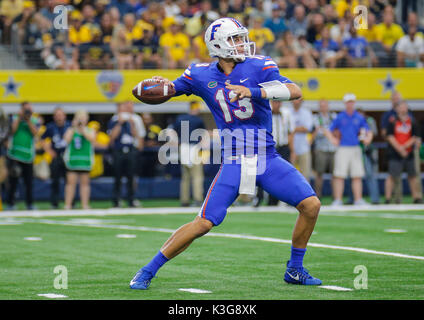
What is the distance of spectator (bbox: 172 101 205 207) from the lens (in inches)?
612

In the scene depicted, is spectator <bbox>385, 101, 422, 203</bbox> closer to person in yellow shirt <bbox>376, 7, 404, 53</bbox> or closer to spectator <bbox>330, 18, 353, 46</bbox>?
spectator <bbox>330, 18, 353, 46</bbox>

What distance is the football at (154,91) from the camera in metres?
6.69

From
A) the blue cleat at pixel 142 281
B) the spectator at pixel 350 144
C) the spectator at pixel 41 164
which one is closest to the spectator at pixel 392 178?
the spectator at pixel 350 144

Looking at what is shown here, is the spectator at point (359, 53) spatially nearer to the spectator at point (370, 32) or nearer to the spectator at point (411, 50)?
the spectator at point (411, 50)

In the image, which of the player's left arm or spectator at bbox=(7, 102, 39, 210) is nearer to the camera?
the player's left arm

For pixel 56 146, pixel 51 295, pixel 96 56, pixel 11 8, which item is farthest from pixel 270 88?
pixel 11 8

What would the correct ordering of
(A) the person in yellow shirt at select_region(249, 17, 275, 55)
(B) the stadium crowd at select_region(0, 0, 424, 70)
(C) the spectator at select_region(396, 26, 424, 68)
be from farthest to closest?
(C) the spectator at select_region(396, 26, 424, 68), (A) the person in yellow shirt at select_region(249, 17, 275, 55), (B) the stadium crowd at select_region(0, 0, 424, 70)

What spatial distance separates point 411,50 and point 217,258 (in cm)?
1244

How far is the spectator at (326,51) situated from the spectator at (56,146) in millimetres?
6130

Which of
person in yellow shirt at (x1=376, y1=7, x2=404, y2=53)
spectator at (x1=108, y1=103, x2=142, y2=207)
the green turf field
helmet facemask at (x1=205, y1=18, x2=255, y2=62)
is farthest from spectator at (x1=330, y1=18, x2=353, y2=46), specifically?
helmet facemask at (x1=205, y1=18, x2=255, y2=62)

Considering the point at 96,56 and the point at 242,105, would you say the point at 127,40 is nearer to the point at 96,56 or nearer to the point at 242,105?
the point at 96,56

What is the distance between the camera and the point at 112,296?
6.07m

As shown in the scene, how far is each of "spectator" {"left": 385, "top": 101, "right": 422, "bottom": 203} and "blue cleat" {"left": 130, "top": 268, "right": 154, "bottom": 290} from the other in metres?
10.1
